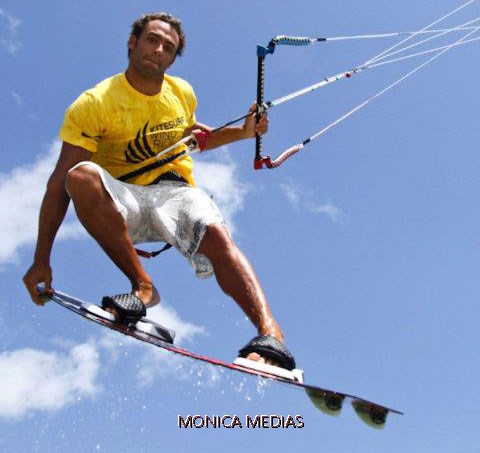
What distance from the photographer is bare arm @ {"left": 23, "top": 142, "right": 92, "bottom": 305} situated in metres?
5.54

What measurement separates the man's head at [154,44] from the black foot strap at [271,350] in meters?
2.35

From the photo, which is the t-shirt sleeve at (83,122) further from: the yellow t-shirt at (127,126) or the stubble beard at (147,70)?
the stubble beard at (147,70)

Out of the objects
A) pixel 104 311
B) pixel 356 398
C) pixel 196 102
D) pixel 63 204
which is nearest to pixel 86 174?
pixel 63 204

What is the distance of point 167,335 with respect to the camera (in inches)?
199

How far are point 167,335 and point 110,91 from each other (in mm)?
1935

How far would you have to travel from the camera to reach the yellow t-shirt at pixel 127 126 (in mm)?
5562

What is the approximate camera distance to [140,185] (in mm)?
5883

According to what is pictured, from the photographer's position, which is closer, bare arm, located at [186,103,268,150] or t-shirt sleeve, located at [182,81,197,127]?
bare arm, located at [186,103,268,150]

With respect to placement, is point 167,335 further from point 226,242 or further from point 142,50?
point 142,50

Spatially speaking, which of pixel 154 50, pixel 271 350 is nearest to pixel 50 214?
pixel 154 50

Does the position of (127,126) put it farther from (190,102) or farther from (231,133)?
(231,133)

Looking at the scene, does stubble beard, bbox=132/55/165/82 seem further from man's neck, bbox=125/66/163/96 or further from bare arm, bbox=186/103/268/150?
bare arm, bbox=186/103/268/150

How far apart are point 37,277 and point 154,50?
1970mm

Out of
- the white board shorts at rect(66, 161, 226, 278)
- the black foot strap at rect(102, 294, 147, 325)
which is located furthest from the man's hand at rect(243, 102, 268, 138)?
the black foot strap at rect(102, 294, 147, 325)
